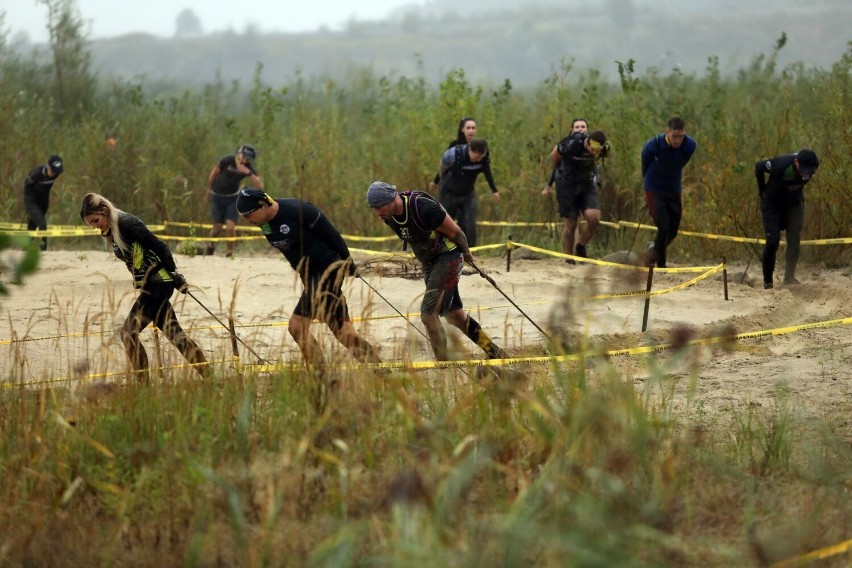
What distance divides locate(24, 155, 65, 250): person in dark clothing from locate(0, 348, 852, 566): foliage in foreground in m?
9.39

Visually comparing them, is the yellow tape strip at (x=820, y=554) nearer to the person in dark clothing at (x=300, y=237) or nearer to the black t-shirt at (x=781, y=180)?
the person in dark clothing at (x=300, y=237)

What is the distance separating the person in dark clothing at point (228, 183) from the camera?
15234mm

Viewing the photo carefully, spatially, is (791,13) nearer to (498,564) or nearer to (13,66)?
(13,66)


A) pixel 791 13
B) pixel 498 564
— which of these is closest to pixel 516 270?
pixel 498 564

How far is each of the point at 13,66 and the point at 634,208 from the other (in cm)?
1471

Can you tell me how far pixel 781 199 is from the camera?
39.2ft

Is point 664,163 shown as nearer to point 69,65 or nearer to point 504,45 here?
point 69,65

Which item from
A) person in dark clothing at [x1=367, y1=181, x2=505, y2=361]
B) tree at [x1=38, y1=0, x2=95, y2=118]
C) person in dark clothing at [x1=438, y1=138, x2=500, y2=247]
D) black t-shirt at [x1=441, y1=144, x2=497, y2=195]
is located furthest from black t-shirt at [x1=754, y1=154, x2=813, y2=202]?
tree at [x1=38, y1=0, x2=95, y2=118]

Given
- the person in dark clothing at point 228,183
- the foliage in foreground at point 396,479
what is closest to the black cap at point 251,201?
the foliage in foreground at point 396,479

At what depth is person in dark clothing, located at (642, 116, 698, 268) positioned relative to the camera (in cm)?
1261

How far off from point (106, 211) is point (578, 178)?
281 inches

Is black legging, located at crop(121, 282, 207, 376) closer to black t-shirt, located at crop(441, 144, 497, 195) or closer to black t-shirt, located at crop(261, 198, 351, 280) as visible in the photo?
black t-shirt, located at crop(261, 198, 351, 280)

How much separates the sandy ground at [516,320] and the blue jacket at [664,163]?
1091 millimetres

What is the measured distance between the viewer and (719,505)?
5328 mm
